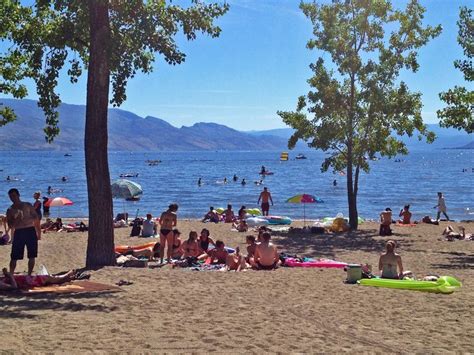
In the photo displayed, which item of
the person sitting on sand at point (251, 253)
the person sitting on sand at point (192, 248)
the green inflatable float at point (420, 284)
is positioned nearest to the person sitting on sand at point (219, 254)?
the person sitting on sand at point (251, 253)

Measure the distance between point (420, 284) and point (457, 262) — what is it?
217 inches

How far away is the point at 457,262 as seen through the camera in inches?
654

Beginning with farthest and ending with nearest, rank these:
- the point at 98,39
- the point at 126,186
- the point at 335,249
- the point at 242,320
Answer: the point at 126,186 < the point at 335,249 < the point at 98,39 < the point at 242,320

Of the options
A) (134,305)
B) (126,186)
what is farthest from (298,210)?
(134,305)

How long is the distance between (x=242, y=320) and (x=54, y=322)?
2563 millimetres

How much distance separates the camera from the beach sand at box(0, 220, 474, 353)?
7.61 metres

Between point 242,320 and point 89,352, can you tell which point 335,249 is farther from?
point 89,352

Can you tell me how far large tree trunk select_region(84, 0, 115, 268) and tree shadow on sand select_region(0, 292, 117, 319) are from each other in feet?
11.5

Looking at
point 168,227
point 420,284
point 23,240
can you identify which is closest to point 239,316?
point 420,284

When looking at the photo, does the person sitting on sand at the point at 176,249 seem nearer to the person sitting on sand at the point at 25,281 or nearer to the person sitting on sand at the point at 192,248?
the person sitting on sand at the point at 192,248

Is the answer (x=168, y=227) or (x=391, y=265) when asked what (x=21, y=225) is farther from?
(x=391, y=265)

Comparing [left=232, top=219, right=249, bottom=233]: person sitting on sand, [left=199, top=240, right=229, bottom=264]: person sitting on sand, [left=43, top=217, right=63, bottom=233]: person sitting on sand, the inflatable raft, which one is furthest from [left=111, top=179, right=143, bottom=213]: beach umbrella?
the inflatable raft

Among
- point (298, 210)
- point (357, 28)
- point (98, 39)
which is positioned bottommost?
point (298, 210)

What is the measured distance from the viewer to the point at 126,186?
2838 cm
